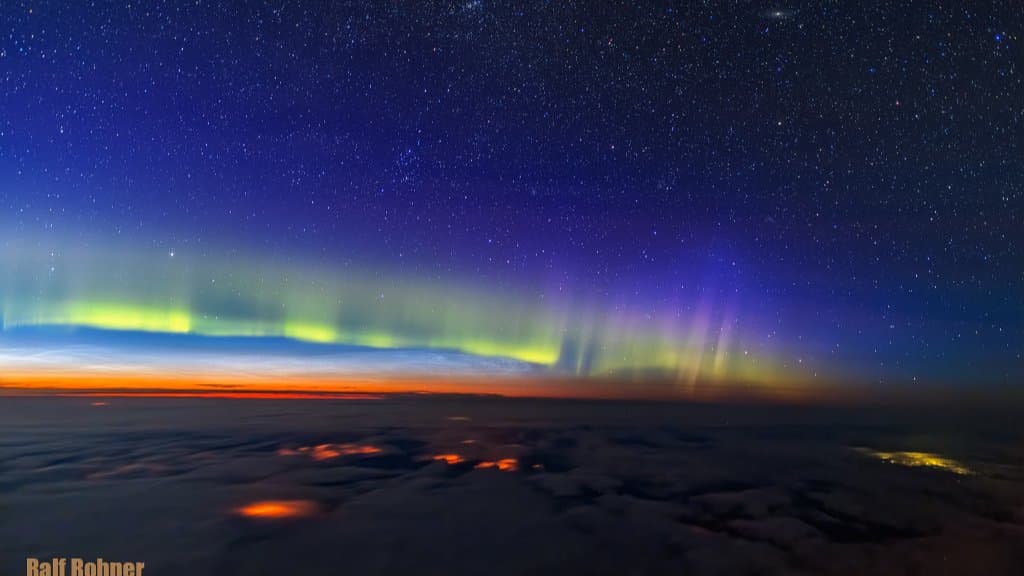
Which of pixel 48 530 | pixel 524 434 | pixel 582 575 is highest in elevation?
pixel 582 575

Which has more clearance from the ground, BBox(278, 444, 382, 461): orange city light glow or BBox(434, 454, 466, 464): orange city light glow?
BBox(434, 454, 466, 464): orange city light glow

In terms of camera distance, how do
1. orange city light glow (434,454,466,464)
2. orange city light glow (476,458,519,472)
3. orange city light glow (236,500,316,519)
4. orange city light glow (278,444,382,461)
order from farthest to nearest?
orange city light glow (278,444,382,461)
orange city light glow (434,454,466,464)
orange city light glow (476,458,519,472)
orange city light glow (236,500,316,519)

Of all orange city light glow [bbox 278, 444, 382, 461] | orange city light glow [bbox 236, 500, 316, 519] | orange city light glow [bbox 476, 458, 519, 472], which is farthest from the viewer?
orange city light glow [bbox 278, 444, 382, 461]

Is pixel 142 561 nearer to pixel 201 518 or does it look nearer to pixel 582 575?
pixel 201 518

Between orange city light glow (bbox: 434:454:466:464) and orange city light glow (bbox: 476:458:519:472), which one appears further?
orange city light glow (bbox: 434:454:466:464)

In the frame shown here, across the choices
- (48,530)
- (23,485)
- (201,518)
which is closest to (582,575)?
(201,518)

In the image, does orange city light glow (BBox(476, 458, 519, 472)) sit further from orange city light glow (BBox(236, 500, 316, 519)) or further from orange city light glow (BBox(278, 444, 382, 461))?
orange city light glow (BBox(236, 500, 316, 519))

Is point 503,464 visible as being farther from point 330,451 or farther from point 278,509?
point 278,509

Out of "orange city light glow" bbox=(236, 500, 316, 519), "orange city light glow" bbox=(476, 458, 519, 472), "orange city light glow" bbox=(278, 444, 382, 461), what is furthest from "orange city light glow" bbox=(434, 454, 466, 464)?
"orange city light glow" bbox=(236, 500, 316, 519)
